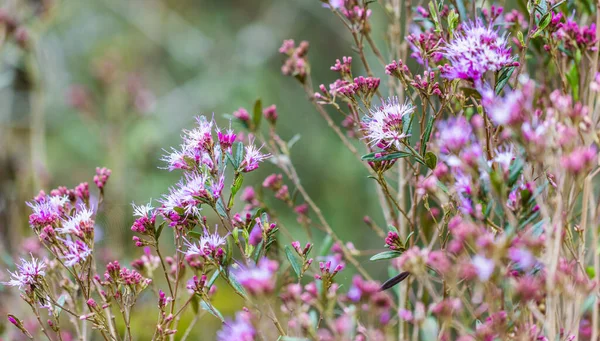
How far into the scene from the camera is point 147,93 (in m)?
2.74

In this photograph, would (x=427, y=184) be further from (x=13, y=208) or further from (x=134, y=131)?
(x=134, y=131)

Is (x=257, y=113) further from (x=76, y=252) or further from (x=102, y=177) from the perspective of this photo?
(x=76, y=252)

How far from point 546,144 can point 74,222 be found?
606 mm

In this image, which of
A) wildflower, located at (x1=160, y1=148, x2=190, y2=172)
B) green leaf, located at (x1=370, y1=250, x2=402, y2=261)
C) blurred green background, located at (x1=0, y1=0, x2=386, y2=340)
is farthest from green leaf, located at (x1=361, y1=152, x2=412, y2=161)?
blurred green background, located at (x1=0, y1=0, x2=386, y2=340)

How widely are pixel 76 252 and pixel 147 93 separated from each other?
2.10m

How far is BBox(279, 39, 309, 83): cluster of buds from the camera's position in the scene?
103cm

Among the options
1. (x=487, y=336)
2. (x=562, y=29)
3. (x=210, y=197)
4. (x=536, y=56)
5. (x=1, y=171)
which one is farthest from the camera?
(x=1, y=171)

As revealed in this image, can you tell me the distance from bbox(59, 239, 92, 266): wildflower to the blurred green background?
49 centimetres

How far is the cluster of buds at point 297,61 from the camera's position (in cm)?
103

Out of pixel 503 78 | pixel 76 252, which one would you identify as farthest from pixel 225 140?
pixel 503 78

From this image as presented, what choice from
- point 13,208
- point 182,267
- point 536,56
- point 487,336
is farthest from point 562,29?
point 13,208

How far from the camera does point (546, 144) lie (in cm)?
58

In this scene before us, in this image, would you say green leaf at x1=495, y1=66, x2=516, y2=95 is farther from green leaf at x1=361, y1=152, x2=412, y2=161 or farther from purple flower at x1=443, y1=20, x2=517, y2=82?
green leaf at x1=361, y1=152, x2=412, y2=161

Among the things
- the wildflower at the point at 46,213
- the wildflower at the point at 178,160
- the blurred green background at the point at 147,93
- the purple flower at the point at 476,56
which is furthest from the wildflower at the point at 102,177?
the purple flower at the point at 476,56
